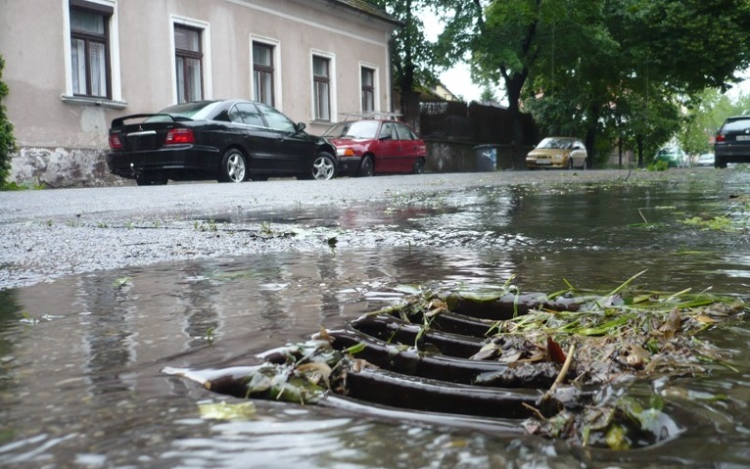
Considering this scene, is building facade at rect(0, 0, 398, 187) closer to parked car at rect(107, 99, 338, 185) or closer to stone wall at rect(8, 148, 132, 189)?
stone wall at rect(8, 148, 132, 189)

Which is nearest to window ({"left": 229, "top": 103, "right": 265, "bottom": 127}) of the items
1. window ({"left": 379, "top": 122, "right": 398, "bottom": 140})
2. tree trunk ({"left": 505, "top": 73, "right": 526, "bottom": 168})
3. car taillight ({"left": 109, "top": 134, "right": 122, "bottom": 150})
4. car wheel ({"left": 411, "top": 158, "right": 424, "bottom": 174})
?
car taillight ({"left": 109, "top": 134, "right": 122, "bottom": 150})

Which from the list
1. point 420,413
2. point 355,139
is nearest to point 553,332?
point 420,413

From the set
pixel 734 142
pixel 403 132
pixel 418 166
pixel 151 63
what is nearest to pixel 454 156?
pixel 418 166

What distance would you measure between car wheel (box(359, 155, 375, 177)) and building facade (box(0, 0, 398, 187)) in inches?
136

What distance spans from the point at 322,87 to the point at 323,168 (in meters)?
7.38

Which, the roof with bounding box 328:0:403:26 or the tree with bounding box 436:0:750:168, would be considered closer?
the roof with bounding box 328:0:403:26

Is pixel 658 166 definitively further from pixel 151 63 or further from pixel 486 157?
pixel 486 157

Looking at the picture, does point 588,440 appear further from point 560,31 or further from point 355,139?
point 560,31

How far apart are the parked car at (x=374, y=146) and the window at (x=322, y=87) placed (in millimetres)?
3064

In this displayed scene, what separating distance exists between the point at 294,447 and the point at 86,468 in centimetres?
22

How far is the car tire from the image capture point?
15250mm

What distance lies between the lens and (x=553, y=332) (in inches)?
56.6

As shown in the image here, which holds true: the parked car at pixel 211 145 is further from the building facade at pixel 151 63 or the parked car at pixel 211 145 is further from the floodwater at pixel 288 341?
the floodwater at pixel 288 341

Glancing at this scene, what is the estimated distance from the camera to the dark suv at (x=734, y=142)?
2253 cm
